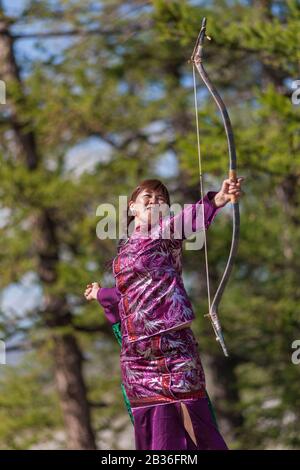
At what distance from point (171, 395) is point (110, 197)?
8.64 metres

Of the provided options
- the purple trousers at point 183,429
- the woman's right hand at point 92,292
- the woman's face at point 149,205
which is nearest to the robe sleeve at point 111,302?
the woman's right hand at point 92,292

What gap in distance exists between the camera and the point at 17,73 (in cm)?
1275

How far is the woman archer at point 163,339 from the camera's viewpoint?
13.9ft

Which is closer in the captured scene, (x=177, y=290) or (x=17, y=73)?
(x=177, y=290)

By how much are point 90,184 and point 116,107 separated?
1449mm

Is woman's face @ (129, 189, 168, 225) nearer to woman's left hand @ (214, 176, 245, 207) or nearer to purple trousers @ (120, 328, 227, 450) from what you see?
woman's left hand @ (214, 176, 245, 207)

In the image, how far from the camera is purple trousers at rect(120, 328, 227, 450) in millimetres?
4223

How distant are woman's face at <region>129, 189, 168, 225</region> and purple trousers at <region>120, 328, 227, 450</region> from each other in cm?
47

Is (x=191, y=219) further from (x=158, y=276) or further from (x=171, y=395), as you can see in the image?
(x=171, y=395)

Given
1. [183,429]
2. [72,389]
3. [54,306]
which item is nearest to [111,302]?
[183,429]

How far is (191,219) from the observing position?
4188 mm
